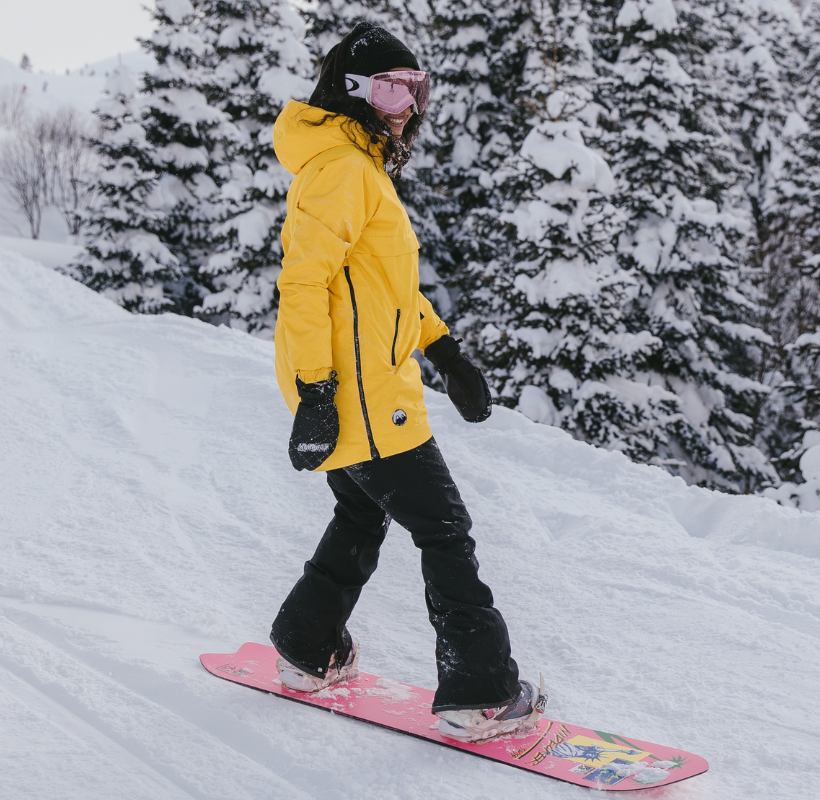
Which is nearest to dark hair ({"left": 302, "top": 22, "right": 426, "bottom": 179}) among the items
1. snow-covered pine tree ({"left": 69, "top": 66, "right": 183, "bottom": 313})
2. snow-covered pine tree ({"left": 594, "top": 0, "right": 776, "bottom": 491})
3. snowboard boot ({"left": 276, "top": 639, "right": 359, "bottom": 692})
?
snowboard boot ({"left": 276, "top": 639, "right": 359, "bottom": 692})

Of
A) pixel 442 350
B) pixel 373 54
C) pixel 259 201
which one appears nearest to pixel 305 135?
pixel 373 54

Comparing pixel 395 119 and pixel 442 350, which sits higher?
pixel 395 119

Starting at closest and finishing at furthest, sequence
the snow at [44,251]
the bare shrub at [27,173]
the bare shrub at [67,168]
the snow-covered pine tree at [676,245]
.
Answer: the snow-covered pine tree at [676,245] → the snow at [44,251] → the bare shrub at [27,173] → the bare shrub at [67,168]

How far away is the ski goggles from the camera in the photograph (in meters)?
2.01

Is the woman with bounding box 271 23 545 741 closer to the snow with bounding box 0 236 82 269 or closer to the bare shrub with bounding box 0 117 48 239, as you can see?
the snow with bounding box 0 236 82 269

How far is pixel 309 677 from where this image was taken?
2.25 meters

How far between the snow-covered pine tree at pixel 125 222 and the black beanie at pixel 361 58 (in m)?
13.7

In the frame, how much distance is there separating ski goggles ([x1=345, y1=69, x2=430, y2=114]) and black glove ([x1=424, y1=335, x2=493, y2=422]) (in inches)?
31.0

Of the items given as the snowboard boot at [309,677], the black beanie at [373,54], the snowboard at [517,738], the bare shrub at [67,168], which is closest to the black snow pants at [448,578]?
the snowboard at [517,738]

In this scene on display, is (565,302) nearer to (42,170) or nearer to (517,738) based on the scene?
(517,738)

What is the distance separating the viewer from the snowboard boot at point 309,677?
2246 mm

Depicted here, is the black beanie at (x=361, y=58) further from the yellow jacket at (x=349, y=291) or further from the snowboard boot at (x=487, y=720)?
the snowboard boot at (x=487, y=720)

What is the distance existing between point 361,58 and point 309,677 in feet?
6.42

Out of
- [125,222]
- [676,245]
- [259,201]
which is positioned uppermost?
[676,245]
